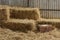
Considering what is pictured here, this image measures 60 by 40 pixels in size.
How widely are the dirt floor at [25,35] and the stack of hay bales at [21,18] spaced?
11.6 inches

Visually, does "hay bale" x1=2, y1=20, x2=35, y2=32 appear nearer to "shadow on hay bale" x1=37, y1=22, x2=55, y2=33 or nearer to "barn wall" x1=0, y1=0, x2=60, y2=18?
"shadow on hay bale" x1=37, y1=22, x2=55, y2=33

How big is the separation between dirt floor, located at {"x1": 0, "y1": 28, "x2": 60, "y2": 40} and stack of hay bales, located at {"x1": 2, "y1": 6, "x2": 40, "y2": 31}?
11.6 inches

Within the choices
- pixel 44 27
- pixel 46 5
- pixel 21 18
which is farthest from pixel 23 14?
pixel 46 5

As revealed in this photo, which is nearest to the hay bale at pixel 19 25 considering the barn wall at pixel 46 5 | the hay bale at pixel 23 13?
the hay bale at pixel 23 13

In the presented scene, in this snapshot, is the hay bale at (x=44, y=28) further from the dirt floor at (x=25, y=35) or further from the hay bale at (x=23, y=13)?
the hay bale at (x=23, y=13)

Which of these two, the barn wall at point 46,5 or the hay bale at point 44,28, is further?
the barn wall at point 46,5

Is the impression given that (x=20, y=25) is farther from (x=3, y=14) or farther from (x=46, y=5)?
(x=46, y=5)

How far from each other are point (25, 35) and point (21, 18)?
177 centimetres

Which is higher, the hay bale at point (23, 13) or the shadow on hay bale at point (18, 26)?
the hay bale at point (23, 13)

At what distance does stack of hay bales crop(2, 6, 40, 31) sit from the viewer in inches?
318

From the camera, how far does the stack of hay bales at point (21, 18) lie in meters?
8.07

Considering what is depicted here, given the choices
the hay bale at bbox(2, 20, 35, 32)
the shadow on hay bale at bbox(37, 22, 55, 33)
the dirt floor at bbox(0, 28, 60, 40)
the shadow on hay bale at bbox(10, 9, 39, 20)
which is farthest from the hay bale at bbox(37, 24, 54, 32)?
the shadow on hay bale at bbox(10, 9, 39, 20)

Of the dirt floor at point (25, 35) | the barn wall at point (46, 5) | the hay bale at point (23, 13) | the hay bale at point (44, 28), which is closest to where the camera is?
the dirt floor at point (25, 35)

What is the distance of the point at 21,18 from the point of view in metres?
9.18
